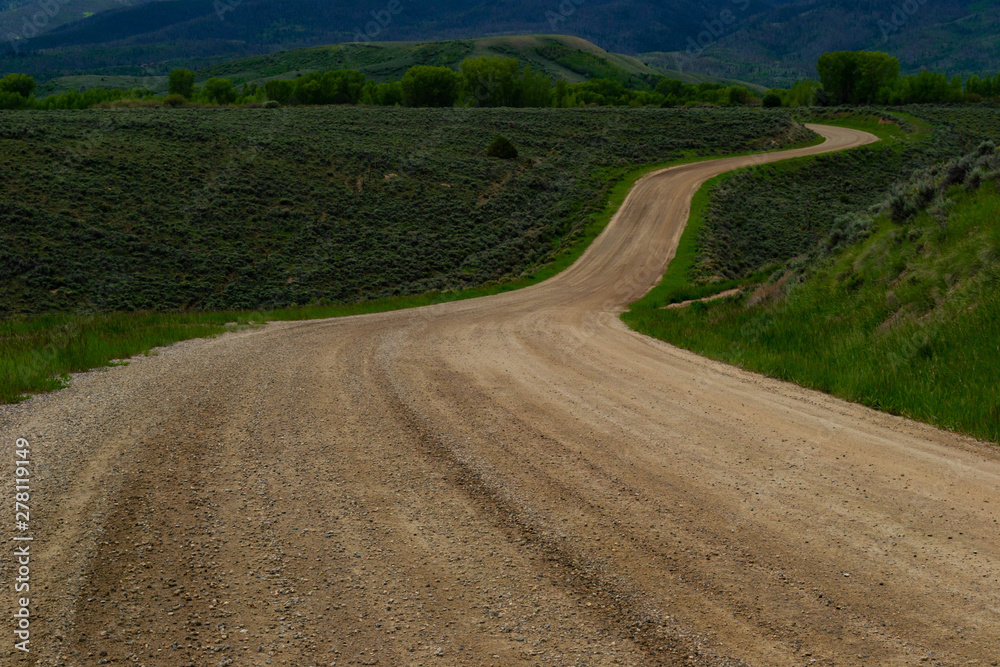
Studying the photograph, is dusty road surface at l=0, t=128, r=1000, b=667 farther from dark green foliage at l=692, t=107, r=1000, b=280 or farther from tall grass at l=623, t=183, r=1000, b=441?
dark green foliage at l=692, t=107, r=1000, b=280

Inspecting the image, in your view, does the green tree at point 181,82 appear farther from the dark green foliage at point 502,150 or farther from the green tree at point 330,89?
the dark green foliage at point 502,150

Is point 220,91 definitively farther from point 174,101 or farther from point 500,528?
point 500,528

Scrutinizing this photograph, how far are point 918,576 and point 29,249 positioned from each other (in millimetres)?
37999

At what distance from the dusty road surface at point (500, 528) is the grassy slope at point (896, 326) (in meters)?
0.70

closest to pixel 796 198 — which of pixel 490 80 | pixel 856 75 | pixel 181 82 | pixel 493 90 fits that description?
pixel 493 90

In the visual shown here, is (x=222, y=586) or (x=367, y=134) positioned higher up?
(x=367, y=134)

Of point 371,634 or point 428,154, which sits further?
point 428,154

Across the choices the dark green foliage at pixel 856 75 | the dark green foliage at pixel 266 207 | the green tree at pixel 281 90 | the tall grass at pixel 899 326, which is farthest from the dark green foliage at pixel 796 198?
the green tree at pixel 281 90

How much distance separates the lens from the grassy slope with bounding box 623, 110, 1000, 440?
823 centimetres

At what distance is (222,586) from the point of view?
14.2 ft

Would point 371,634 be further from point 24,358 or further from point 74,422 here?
point 24,358

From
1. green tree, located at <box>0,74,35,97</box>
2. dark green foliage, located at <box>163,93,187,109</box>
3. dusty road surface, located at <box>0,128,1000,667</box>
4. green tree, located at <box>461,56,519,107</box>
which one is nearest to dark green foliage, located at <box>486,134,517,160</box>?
green tree, located at <box>461,56,519,107</box>

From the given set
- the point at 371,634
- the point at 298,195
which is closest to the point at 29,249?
the point at 298,195

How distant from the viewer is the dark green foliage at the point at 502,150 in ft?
191
